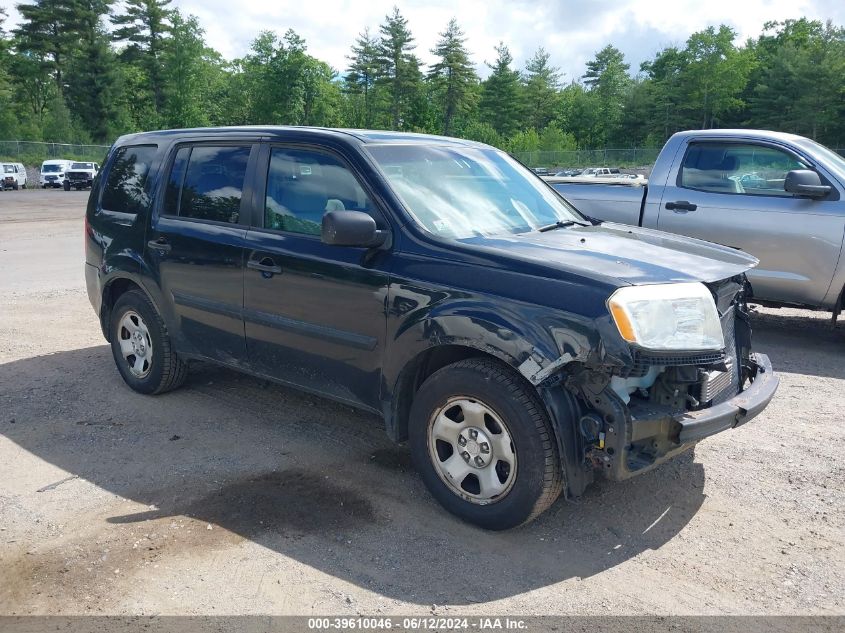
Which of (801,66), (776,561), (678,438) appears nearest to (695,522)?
(776,561)

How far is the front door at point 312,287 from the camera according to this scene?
4.08 metres

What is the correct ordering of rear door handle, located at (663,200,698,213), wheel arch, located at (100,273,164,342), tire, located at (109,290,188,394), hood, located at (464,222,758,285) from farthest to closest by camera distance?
rear door handle, located at (663,200,698,213) → wheel arch, located at (100,273,164,342) → tire, located at (109,290,188,394) → hood, located at (464,222,758,285)

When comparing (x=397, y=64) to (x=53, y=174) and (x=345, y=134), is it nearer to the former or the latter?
(x=53, y=174)

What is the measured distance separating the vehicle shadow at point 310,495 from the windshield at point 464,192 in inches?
58.8

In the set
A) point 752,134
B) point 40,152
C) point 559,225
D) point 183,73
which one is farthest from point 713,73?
point 559,225

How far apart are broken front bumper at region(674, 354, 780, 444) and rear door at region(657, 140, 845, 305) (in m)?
3.29

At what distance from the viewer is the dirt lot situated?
3.17 m

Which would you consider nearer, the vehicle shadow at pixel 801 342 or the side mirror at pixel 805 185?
the vehicle shadow at pixel 801 342

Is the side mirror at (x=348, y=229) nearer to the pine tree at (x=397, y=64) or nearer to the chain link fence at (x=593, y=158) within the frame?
the chain link fence at (x=593, y=158)

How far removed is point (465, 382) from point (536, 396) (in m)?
0.35

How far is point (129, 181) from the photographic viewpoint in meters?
5.68

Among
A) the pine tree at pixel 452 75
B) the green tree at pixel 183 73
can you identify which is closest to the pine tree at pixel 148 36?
the green tree at pixel 183 73

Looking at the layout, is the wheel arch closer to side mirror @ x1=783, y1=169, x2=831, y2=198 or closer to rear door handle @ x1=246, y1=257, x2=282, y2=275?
rear door handle @ x1=246, y1=257, x2=282, y2=275

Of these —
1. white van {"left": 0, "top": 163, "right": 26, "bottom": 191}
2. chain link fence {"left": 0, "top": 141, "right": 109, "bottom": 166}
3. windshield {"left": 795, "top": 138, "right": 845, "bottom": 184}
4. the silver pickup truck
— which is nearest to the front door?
the silver pickup truck
